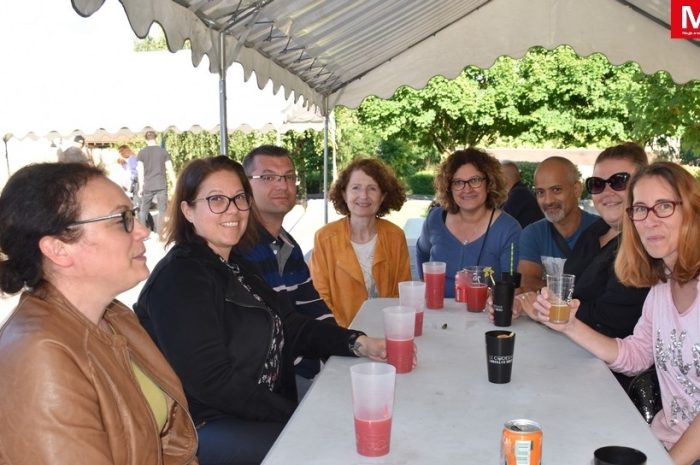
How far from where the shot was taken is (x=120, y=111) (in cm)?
836

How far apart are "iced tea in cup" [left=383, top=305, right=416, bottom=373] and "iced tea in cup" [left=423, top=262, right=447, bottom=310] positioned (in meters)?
0.90

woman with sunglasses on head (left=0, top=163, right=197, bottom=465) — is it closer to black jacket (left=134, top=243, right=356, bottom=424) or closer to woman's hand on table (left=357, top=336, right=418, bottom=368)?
black jacket (left=134, top=243, right=356, bottom=424)

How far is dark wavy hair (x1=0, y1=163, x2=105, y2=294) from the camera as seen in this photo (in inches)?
59.0

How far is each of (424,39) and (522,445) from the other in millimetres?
6457

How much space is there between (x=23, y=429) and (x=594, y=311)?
2.22 meters

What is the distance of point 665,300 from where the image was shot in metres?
2.31

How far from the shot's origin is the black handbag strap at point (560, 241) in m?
3.62

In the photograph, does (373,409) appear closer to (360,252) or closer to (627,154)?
(627,154)

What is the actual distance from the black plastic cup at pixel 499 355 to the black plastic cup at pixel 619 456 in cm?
69

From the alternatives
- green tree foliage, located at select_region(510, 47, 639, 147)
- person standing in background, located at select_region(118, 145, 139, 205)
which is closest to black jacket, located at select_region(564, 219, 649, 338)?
person standing in background, located at select_region(118, 145, 139, 205)

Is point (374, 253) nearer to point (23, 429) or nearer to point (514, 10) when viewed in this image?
point (23, 429)

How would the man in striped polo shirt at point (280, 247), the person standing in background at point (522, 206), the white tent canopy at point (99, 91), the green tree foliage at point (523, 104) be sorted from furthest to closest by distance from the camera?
the green tree foliage at point (523, 104)
the white tent canopy at point (99, 91)
the person standing in background at point (522, 206)
the man in striped polo shirt at point (280, 247)

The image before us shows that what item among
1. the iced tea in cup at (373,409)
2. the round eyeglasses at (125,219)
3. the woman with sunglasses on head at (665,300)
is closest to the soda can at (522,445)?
the iced tea in cup at (373,409)

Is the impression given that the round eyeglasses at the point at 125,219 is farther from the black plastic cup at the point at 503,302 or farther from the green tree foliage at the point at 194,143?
the green tree foliage at the point at 194,143
